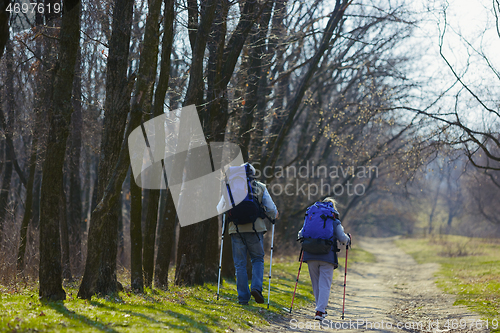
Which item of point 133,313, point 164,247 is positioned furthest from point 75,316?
point 164,247

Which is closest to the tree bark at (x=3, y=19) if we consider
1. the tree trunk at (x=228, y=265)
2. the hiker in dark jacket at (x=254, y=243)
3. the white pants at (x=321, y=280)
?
the hiker in dark jacket at (x=254, y=243)

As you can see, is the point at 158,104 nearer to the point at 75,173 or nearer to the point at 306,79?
the point at 75,173

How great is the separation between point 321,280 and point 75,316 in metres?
3.98

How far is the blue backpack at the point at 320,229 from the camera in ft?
25.1

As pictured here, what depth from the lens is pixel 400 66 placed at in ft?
69.9

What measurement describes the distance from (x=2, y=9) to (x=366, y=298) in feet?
38.0

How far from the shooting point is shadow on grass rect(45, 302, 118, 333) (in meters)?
5.29

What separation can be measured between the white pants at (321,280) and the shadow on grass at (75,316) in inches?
144

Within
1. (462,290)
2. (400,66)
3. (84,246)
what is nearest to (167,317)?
(84,246)

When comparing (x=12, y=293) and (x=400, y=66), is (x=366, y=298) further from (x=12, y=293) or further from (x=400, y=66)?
(x=400, y=66)

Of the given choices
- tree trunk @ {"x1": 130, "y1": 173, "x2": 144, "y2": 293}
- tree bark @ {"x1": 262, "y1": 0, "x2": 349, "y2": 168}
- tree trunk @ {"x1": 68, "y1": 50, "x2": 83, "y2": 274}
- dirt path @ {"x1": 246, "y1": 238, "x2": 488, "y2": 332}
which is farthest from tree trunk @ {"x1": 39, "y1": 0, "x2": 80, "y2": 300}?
tree bark @ {"x1": 262, "y1": 0, "x2": 349, "y2": 168}

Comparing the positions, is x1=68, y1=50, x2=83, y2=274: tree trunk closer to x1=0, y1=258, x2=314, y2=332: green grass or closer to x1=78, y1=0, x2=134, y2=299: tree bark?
x1=0, y1=258, x2=314, y2=332: green grass

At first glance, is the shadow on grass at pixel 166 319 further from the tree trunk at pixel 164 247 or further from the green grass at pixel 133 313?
the tree trunk at pixel 164 247

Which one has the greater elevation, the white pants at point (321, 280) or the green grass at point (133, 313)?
the white pants at point (321, 280)
